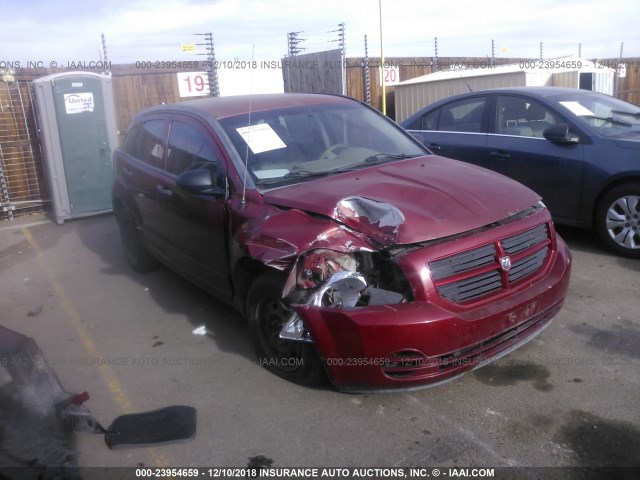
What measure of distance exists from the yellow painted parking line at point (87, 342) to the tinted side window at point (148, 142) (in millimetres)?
1549

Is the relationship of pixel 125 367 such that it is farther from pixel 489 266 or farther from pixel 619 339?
pixel 619 339

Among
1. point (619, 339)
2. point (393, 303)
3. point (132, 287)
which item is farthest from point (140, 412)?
point (619, 339)

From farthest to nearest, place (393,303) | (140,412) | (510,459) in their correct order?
(140,412) → (393,303) → (510,459)

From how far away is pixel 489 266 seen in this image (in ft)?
10.7

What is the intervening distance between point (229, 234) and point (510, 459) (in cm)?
223

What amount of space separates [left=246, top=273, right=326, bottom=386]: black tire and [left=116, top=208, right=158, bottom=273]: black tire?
8.51 feet

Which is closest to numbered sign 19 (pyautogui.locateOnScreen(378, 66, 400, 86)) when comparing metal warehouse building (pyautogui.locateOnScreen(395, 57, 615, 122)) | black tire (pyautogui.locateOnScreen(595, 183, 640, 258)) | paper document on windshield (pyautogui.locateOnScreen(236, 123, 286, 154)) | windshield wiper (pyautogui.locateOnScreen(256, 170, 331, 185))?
metal warehouse building (pyautogui.locateOnScreen(395, 57, 615, 122))

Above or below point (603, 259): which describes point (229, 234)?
above

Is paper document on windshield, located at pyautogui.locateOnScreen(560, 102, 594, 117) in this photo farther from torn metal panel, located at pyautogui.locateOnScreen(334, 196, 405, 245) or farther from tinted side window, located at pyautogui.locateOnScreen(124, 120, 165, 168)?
tinted side window, located at pyautogui.locateOnScreen(124, 120, 165, 168)

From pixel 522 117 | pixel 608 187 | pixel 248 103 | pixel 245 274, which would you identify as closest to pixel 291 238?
pixel 245 274

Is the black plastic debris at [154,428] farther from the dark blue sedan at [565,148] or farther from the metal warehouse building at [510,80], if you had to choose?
the metal warehouse building at [510,80]

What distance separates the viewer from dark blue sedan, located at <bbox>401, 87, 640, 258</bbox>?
5531 millimetres

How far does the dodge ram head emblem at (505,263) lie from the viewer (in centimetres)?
330

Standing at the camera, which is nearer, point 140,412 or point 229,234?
point 140,412
